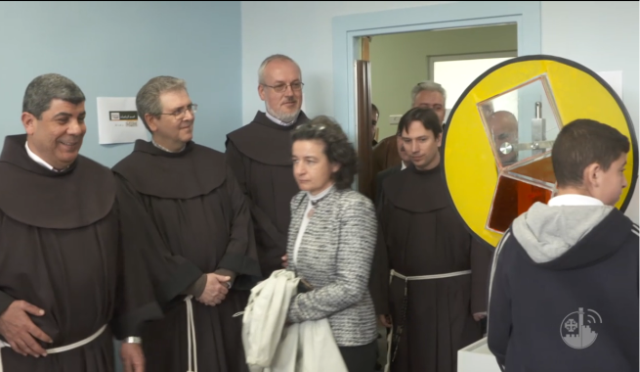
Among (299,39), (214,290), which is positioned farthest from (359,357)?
(299,39)

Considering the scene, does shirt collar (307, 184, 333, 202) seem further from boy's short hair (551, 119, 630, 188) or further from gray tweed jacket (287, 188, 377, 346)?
boy's short hair (551, 119, 630, 188)

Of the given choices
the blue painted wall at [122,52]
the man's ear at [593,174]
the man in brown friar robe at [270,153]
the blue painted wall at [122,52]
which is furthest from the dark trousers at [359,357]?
the blue painted wall at [122,52]

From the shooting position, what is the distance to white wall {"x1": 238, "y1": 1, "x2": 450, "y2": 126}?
4.08 m

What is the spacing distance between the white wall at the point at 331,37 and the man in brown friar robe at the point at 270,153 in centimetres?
59

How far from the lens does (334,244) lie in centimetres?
250

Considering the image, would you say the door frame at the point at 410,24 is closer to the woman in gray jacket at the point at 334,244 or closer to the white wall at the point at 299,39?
the white wall at the point at 299,39

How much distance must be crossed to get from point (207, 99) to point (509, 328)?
8.16ft

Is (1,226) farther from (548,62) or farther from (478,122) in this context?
(548,62)

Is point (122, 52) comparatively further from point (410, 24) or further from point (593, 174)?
point (593, 174)

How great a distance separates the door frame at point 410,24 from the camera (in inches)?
135

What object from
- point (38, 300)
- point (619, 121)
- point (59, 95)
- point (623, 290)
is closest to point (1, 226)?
point (38, 300)

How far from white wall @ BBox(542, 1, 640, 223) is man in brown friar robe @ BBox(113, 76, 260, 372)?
5.20 ft

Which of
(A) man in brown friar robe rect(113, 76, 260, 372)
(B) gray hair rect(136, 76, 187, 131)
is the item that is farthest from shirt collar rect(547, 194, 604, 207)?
(B) gray hair rect(136, 76, 187, 131)

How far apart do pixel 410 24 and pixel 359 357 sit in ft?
6.22
